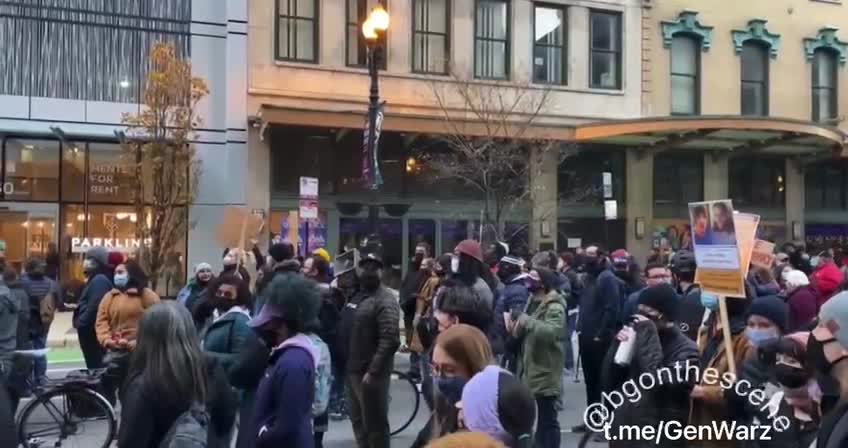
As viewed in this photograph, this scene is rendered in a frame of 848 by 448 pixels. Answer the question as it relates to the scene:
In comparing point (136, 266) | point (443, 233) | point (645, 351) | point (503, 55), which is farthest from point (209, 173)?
point (645, 351)

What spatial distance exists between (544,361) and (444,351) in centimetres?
379

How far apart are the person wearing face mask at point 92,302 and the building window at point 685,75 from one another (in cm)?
2047

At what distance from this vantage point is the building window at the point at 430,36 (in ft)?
81.9

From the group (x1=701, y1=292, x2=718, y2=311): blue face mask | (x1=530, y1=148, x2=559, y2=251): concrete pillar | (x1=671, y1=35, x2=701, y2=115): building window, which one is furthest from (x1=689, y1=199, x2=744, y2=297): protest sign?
(x1=671, y1=35, x2=701, y2=115): building window

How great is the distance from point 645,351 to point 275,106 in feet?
57.0

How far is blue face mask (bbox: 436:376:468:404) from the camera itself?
455 centimetres

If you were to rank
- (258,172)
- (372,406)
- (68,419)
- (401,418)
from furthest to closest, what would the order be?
(258,172) < (401,418) < (68,419) < (372,406)

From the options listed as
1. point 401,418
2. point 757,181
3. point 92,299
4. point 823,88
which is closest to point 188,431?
point 401,418

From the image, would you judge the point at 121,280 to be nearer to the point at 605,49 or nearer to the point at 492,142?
the point at 492,142

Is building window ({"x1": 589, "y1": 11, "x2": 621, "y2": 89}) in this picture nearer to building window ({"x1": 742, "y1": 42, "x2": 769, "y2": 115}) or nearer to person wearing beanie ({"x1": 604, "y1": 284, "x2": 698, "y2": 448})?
building window ({"x1": 742, "y1": 42, "x2": 769, "y2": 115})

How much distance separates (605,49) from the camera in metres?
27.1

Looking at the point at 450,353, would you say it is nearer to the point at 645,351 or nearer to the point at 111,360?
the point at 645,351

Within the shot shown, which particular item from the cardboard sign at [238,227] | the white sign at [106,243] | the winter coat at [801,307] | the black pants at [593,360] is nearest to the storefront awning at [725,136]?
the white sign at [106,243]

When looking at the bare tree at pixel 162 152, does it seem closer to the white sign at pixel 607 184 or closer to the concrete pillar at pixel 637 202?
the white sign at pixel 607 184
